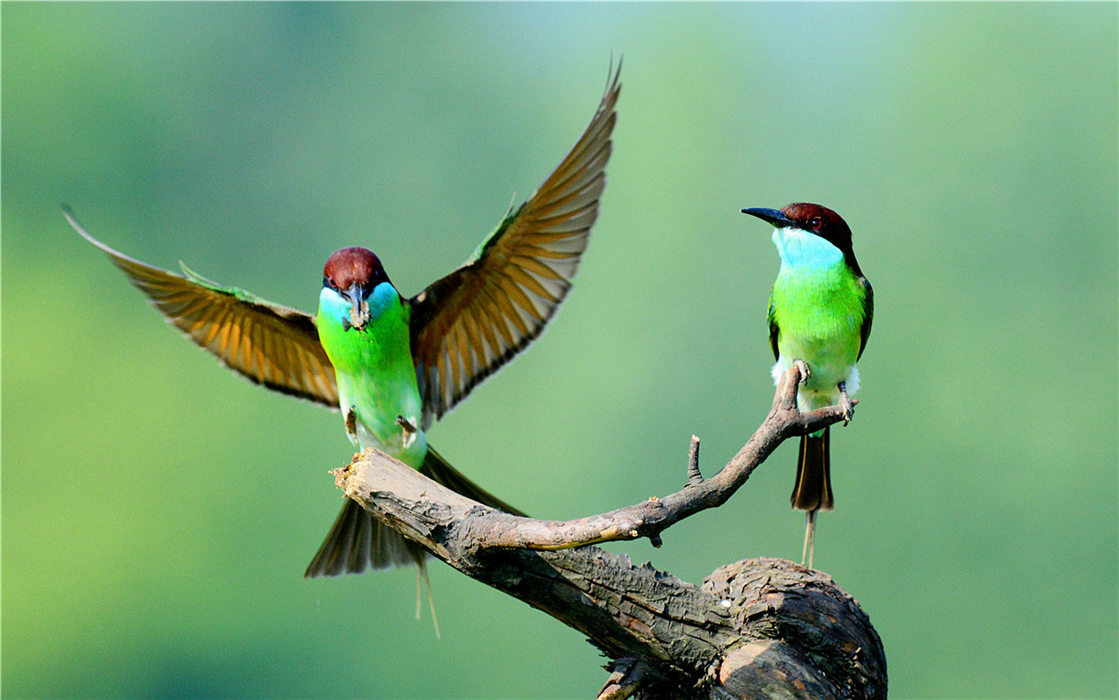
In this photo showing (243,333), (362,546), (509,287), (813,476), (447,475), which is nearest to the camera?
(813,476)

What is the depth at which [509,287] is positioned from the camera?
292cm

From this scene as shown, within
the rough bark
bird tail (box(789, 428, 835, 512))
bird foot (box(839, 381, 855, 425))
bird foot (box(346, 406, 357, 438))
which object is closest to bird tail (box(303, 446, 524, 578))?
bird foot (box(346, 406, 357, 438))

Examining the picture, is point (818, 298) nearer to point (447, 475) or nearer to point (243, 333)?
point (447, 475)

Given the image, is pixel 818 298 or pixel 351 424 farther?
pixel 351 424

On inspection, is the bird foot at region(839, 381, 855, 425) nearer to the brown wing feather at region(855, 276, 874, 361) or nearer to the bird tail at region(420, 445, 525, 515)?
the brown wing feather at region(855, 276, 874, 361)

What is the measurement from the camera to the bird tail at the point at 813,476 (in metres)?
2.42

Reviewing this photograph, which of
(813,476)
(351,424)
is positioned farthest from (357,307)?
(813,476)

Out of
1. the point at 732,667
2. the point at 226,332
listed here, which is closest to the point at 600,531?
the point at 732,667

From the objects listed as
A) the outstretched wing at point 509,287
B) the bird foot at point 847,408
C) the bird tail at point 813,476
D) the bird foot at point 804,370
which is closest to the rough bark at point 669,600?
the bird foot at point 847,408

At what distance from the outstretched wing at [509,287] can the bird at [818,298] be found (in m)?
0.60

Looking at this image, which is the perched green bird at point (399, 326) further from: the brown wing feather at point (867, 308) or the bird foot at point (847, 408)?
the bird foot at point (847, 408)

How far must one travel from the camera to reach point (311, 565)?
264 cm

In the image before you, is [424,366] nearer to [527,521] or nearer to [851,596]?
[527,521]

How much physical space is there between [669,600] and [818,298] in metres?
0.78
